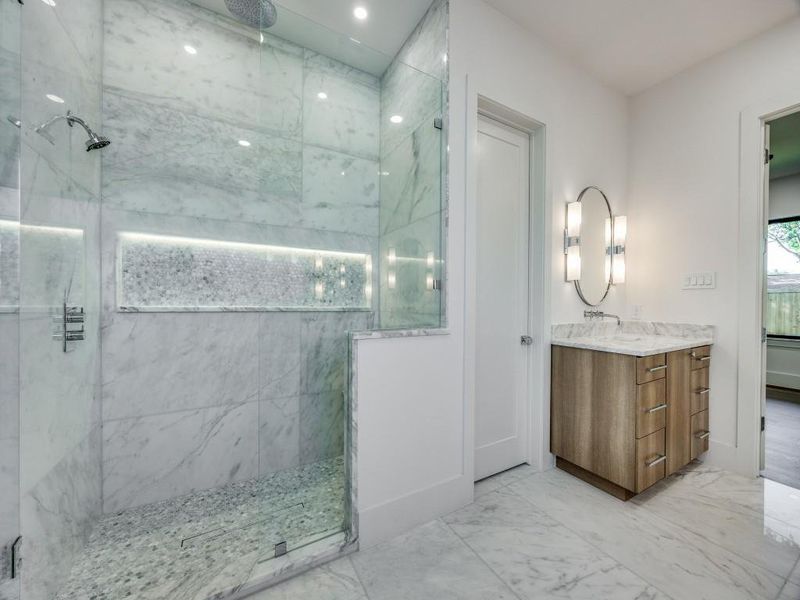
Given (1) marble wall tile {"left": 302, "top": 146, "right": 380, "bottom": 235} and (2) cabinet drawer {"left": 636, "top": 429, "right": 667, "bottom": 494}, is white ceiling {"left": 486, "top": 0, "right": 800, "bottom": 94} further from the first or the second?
(2) cabinet drawer {"left": 636, "top": 429, "right": 667, "bottom": 494}

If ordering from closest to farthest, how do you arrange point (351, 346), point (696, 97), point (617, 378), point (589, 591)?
1. point (589, 591)
2. point (351, 346)
3. point (617, 378)
4. point (696, 97)

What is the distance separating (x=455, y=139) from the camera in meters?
1.80

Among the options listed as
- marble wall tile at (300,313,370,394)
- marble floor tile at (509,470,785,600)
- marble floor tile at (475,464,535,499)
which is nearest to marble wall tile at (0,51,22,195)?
marble wall tile at (300,313,370,394)

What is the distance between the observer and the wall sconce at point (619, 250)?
263cm

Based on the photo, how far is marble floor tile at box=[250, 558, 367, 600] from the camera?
1236 millimetres

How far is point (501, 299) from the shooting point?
2234 mm

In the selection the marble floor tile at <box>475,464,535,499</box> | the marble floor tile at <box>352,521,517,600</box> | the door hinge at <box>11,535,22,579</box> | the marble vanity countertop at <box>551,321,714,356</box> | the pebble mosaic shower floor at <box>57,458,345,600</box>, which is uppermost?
the marble vanity countertop at <box>551,321,714,356</box>

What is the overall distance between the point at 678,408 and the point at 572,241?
1270 mm

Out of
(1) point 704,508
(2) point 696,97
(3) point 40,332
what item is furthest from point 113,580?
(2) point 696,97

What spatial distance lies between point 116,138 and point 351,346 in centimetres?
170

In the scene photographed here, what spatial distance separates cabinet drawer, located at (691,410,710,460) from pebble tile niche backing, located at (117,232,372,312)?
7.86 feet

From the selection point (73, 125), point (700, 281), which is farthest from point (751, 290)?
point (73, 125)

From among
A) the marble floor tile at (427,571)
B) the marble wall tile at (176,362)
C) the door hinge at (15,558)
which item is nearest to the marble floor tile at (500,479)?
the marble floor tile at (427,571)

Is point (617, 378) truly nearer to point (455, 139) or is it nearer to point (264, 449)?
point (455, 139)
